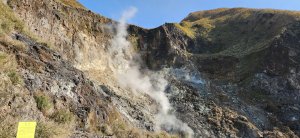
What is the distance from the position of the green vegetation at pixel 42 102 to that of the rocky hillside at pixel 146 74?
0.11ft

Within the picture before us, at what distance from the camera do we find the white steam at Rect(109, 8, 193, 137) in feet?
83.7

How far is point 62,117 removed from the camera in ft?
42.2

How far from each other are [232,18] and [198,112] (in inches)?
1078

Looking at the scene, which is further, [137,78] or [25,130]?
[137,78]

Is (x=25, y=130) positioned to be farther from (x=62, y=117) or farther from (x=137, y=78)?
(x=137, y=78)

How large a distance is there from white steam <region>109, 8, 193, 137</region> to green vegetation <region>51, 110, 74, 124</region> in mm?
10981

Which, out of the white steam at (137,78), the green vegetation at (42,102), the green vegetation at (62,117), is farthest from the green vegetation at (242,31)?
the green vegetation at (42,102)

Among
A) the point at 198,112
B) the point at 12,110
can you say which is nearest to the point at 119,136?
the point at 12,110

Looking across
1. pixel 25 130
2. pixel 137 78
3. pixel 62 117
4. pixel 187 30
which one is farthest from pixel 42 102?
pixel 187 30

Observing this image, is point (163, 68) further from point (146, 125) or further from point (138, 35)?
point (146, 125)

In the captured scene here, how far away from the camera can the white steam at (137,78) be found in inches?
1004

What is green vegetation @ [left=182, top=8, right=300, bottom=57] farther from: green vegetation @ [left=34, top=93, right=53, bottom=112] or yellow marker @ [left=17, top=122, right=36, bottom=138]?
yellow marker @ [left=17, top=122, right=36, bottom=138]

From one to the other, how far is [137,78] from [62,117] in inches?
753

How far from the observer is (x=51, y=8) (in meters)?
27.0
